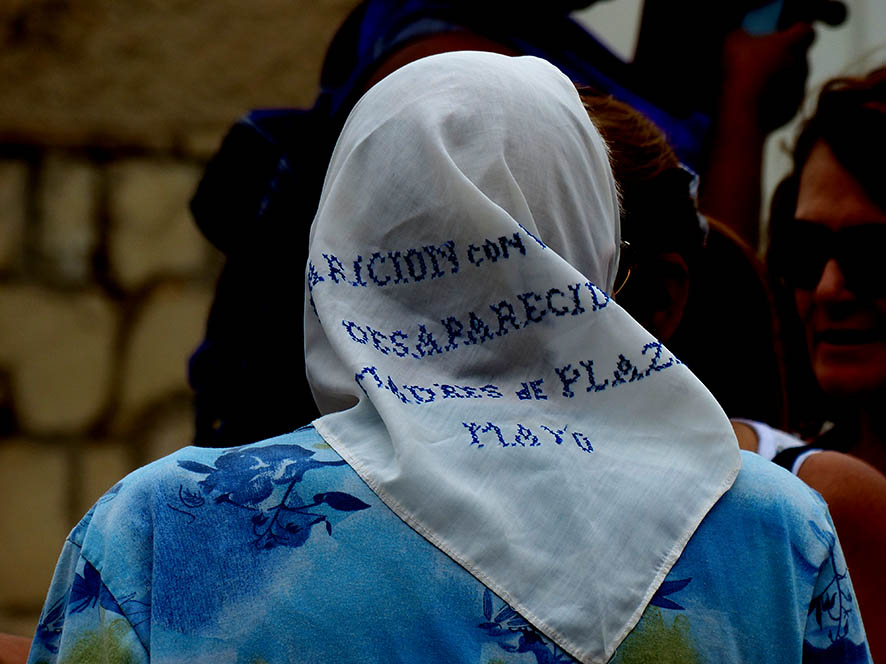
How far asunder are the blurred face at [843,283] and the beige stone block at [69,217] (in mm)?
2014

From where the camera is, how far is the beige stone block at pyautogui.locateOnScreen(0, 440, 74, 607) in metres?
3.20

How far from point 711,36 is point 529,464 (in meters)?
1.83

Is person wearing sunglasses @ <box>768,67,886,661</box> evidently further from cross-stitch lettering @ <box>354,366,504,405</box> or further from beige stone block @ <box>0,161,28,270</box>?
beige stone block @ <box>0,161,28,270</box>

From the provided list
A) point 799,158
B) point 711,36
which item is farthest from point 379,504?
point 711,36

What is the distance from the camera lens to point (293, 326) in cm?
212

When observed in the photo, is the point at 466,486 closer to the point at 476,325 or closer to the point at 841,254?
the point at 476,325

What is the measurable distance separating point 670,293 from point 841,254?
70 cm

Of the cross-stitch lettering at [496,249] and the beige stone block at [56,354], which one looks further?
the beige stone block at [56,354]

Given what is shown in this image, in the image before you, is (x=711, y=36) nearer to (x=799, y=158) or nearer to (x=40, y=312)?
(x=799, y=158)

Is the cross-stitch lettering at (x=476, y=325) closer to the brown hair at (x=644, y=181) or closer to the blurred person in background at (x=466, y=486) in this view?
the blurred person in background at (x=466, y=486)

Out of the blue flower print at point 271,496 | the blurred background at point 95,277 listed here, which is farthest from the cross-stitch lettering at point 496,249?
the blurred background at point 95,277

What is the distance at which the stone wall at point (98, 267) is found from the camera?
309 cm

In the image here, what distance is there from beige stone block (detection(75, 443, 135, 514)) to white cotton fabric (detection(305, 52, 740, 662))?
7.63 feet

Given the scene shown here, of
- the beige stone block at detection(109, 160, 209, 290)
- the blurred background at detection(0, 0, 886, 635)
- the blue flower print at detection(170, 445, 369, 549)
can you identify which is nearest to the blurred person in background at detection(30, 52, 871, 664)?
the blue flower print at detection(170, 445, 369, 549)
